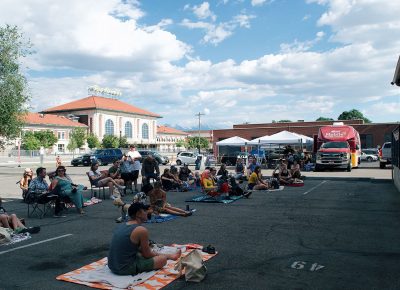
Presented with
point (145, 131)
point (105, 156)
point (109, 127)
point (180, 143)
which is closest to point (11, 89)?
point (105, 156)

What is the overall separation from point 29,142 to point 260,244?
68.3 meters

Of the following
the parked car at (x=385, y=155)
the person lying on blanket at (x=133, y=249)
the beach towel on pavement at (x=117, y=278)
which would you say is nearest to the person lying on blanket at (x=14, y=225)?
the beach towel on pavement at (x=117, y=278)

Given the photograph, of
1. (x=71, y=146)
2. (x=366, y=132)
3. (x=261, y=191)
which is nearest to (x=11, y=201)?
(x=261, y=191)

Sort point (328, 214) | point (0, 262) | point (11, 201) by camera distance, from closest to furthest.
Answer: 1. point (0, 262)
2. point (328, 214)
3. point (11, 201)

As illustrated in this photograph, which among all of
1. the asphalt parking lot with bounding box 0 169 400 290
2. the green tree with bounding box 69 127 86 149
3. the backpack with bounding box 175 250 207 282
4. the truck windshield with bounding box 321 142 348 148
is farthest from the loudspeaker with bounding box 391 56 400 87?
the green tree with bounding box 69 127 86 149

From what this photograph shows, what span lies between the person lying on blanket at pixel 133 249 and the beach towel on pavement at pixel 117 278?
0.10 meters

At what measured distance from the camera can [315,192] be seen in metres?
15.8

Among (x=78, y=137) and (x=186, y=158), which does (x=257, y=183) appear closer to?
(x=186, y=158)

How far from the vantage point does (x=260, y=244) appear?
7.48m

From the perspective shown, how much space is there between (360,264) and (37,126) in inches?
3378

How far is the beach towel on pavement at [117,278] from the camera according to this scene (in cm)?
533

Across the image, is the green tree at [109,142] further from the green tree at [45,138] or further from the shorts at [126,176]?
the shorts at [126,176]

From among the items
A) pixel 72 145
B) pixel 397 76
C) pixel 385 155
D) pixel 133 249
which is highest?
pixel 397 76

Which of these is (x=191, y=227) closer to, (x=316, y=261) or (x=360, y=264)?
(x=316, y=261)
